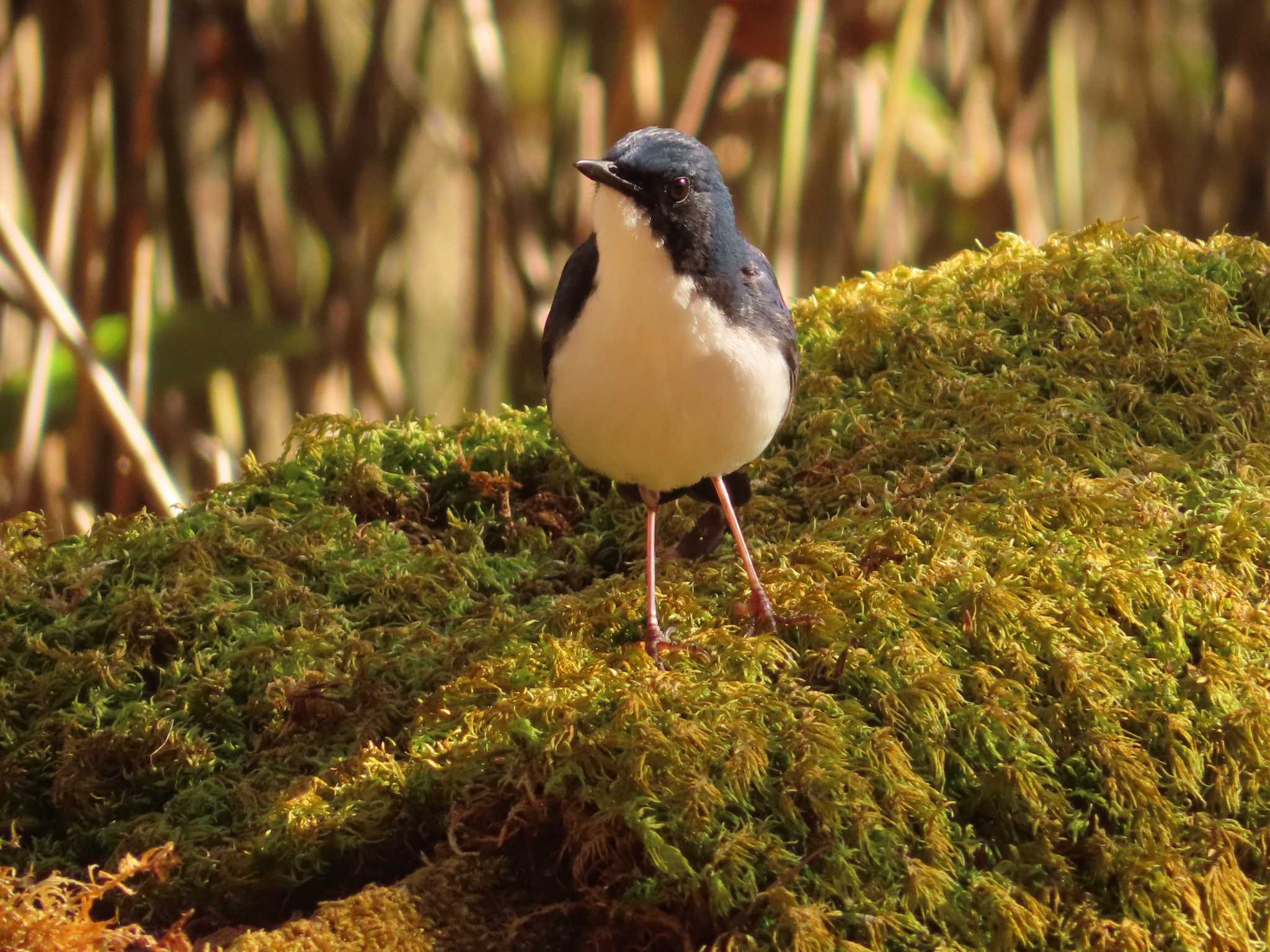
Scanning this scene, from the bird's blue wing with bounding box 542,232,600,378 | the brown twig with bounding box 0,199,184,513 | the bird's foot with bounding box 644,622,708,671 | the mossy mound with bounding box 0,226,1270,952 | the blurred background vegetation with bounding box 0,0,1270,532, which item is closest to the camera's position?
the mossy mound with bounding box 0,226,1270,952

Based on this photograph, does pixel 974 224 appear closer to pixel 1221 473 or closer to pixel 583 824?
pixel 1221 473

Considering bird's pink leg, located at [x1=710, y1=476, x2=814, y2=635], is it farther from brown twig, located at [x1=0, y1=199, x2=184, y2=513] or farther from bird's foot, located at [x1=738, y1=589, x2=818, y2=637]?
brown twig, located at [x1=0, y1=199, x2=184, y2=513]

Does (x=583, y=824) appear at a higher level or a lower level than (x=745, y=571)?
lower

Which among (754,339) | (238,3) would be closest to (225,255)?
(238,3)

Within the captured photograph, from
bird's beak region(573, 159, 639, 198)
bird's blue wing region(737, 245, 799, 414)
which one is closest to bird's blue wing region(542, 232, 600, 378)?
bird's beak region(573, 159, 639, 198)

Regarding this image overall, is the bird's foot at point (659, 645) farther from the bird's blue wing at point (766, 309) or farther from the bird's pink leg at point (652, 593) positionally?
the bird's blue wing at point (766, 309)

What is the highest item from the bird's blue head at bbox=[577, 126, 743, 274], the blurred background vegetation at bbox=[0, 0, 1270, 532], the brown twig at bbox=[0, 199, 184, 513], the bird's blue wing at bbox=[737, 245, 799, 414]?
the blurred background vegetation at bbox=[0, 0, 1270, 532]

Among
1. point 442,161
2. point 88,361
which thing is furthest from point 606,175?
point 442,161

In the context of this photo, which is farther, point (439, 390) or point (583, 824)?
point (439, 390)
